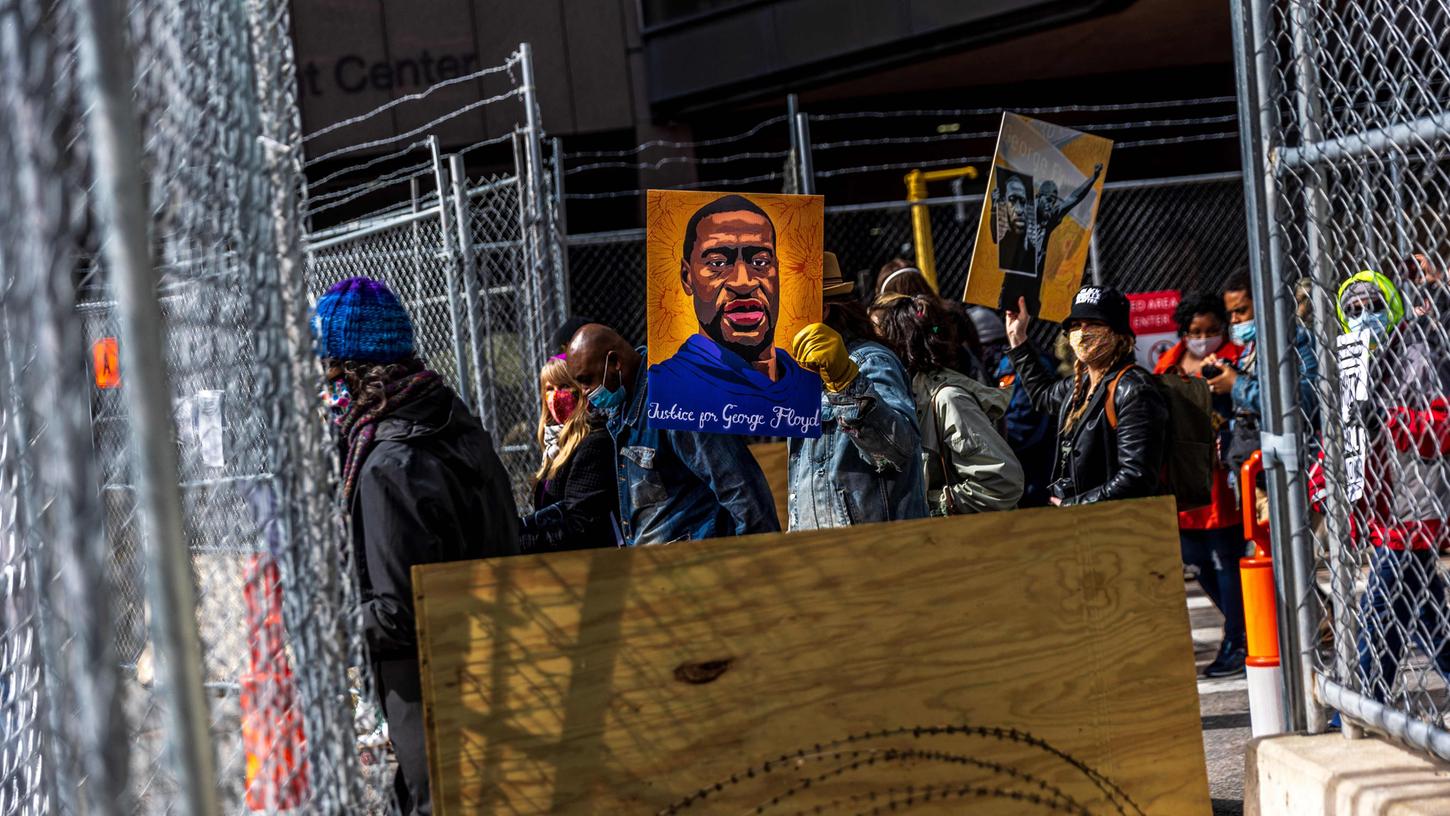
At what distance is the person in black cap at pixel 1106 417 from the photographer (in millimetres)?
6012

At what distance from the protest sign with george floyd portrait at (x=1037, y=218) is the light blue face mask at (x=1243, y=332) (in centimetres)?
242

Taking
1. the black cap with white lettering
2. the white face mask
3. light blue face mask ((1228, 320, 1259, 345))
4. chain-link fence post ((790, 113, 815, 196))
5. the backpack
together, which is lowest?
the backpack

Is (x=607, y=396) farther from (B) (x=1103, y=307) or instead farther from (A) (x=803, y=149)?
(A) (x=803, y=149)

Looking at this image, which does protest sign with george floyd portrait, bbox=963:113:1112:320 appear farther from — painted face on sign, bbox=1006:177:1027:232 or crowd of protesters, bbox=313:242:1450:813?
crowd of protesters, bbox=313:242:1450:813

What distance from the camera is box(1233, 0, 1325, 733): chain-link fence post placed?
407 centimetres

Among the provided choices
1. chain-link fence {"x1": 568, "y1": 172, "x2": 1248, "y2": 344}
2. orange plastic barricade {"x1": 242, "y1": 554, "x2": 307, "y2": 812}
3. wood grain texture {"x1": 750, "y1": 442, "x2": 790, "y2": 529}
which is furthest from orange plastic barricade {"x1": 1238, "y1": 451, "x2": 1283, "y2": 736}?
chain-link fence {"x1": 568, "y1": 172, "x2": 1248, "y2": 344}

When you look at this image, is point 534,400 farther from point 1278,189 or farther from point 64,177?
point 64,177

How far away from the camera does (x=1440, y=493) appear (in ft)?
17.7

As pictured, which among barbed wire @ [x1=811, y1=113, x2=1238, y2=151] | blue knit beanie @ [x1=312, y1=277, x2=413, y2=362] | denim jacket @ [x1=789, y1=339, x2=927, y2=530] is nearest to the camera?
blue knit beanie @ [x1=312, y1=277, x2=413, y2=362]

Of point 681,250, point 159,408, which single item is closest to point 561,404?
point 681,250

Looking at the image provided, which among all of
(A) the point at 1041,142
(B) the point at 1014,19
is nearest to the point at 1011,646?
(A) the point at 1041,142

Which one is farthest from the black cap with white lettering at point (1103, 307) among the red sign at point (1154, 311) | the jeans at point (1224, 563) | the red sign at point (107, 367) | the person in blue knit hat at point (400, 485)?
the red sign at point (1154, 311)

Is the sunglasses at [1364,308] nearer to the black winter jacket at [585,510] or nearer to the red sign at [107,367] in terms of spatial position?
the black winter jacket at [585,510]

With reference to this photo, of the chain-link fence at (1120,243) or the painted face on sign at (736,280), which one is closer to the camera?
the painted face on sign at (736,280)
